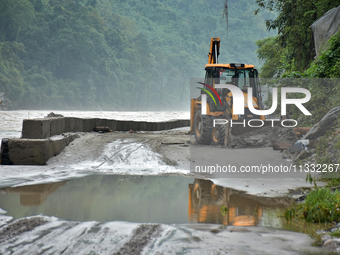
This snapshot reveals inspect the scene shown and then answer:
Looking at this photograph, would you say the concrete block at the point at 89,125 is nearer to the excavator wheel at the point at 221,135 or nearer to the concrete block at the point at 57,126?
the concrete block at the point at 57,126

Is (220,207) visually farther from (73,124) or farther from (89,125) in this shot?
(89,125)

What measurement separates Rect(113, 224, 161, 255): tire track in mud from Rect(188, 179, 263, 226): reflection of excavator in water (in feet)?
2.29

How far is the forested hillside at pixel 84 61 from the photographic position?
241ft

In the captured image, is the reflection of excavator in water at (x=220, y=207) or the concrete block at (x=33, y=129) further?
the concrete block at (x=33, y=129)

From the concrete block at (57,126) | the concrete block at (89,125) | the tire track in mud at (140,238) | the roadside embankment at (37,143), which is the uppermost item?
the concrete block at (89,125)

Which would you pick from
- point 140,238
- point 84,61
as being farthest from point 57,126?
point 84,61

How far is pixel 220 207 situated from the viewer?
5.92 meters

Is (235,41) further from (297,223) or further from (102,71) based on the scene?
(297,223)

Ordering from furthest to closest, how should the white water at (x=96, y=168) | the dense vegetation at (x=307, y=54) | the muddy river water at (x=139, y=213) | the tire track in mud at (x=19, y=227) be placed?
the dense vegetation at (x=307, y=54)
the white water at (x=96, y=168)
the tire track in mud at (x=19, y=227)
the muddy river water at (x=139, y=213)

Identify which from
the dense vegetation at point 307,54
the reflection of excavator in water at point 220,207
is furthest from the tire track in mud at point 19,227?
the dense vegetation at point 307,54

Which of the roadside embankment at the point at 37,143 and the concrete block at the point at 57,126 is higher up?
the concrete block at the point at 57,126

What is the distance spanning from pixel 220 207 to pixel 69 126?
29.1 ft

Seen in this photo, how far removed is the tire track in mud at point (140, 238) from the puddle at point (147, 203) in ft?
1.21

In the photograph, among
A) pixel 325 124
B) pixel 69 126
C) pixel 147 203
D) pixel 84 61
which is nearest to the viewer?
pixel 147 203
